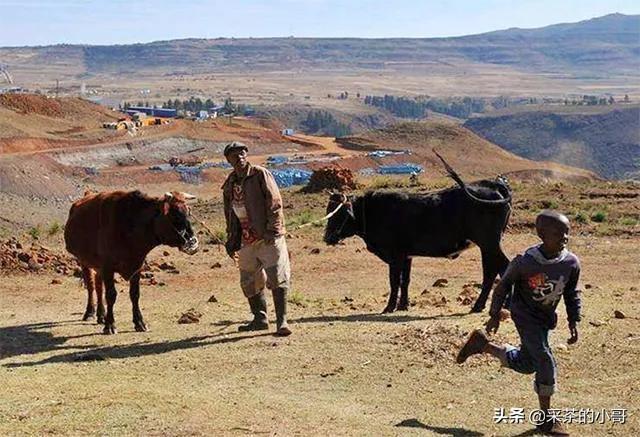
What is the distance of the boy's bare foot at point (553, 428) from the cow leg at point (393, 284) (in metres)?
6.02

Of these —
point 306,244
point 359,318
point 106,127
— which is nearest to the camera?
point 359,318

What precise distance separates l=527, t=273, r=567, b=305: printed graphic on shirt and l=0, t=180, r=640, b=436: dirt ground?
1054mm

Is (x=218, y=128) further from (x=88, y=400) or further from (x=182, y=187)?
(x=88, y=400)

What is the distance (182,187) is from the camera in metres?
51.1

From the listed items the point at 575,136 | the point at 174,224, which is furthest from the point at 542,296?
the point at 575,136

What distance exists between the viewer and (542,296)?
24.2ft

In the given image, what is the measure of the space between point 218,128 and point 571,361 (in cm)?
6864

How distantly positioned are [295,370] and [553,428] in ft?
9.85

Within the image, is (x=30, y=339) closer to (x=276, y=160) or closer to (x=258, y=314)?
(x=258, y=314)

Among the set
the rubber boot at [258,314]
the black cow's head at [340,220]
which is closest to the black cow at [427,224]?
the black cow's head at [340,220]

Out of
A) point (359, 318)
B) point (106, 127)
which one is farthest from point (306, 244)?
point (106, 127)

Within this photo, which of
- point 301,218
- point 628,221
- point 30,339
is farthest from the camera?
point 301,218

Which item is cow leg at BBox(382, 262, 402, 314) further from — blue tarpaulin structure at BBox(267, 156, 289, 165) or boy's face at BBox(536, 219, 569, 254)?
blue tarpaulin structure at BBox(267, 156, 289, 165)

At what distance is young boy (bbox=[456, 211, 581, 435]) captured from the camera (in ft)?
23.8
